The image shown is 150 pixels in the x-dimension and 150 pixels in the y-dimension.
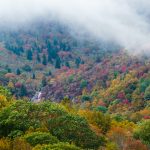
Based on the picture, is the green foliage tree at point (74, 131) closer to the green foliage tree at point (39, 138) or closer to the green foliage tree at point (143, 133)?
the green foliage tree at point (39, 138)

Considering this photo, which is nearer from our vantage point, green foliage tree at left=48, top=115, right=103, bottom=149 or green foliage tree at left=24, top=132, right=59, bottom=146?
green foliage tree at left=24, top=132, right=59, bottom=146

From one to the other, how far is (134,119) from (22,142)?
121 meters

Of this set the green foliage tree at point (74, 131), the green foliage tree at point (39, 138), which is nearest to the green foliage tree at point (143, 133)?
the green foliage tree at point (74, 131)

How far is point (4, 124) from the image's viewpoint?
82.2 meters

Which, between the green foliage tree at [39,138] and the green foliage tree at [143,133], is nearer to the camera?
the green foliage tree at [39,138]

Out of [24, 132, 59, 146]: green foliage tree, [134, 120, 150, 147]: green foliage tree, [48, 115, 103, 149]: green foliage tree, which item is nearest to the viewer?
[24, 132, 59, 146]: green foliage tree

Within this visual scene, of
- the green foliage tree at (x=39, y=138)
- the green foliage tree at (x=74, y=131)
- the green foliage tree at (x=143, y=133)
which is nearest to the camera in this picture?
the green foliage tree at (x=39, y=138)

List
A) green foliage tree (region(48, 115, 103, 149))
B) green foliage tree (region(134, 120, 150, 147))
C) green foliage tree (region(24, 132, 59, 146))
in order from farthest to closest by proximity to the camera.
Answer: green foliage tree (region(134, 120, 150, 147))
green foliage tree (region(48, 115, 103, 149))
green foliage tree (region(24, 132, 59, 146))

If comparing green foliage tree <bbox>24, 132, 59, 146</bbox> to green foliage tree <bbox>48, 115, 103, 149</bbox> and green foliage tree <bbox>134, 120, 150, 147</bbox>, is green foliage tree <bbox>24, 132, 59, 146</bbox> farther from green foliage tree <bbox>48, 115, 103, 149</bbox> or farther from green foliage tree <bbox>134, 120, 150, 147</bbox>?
green foliage tree <bbox>134, 120, 150, 147</bbox>

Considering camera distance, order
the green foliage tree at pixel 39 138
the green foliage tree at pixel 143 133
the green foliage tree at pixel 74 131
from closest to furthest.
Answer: the green foliage tree at pixel 39 138, the green foliage tree at pixel 74 131, the green foliage tree at pixel 143 133

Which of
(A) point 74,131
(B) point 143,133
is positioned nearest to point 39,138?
(A) point 74,131

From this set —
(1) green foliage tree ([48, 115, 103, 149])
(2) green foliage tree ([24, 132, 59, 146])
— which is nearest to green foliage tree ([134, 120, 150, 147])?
(1) green foliage tree ([48, 115, 103, 149])

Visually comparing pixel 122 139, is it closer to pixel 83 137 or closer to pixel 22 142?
pixel 83 137

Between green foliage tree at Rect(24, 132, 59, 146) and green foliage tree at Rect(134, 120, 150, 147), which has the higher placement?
green foliage tree at Rect(24, 132, 59, 146)
